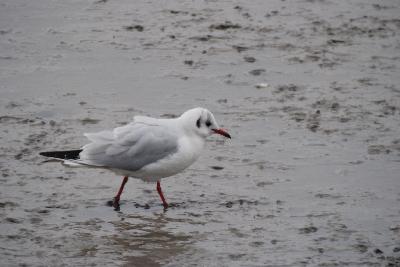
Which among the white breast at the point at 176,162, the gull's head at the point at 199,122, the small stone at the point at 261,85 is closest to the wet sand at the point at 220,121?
the small stone at the point at 261,85

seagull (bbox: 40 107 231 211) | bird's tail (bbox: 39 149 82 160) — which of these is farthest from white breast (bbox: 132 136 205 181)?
bird's tail (bbox: 39 149 82 160)

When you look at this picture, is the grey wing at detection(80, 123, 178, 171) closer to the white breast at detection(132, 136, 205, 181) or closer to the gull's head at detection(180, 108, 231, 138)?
the white breast at detection(132, 136, 205, 181)

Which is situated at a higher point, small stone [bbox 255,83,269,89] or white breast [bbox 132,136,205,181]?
small stone [bbox 255,83,269,89]

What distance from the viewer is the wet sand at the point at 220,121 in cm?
707

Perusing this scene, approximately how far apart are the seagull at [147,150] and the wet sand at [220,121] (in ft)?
1.06

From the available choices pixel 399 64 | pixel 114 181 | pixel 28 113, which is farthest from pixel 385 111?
pixel 28 113

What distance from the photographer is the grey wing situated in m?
7.73

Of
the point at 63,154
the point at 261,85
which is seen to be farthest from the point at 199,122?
the point at 261,85

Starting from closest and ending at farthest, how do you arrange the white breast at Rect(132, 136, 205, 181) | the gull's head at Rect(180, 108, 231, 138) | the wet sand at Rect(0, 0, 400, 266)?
the wet sand at Rect(0, 0, 400, 266)
the white breast at Rect(132, 136, 205, 181)
the gull's head at Rect(180, 108, 231, 138)

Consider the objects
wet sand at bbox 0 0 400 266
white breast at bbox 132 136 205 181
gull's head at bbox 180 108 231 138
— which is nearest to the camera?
wet sand at bbox 0 0 400 266

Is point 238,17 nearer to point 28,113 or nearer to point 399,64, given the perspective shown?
point 399,64

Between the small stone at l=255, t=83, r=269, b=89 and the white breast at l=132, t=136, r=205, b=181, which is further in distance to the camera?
the small stone at l=255, t=83, r=269, b=89

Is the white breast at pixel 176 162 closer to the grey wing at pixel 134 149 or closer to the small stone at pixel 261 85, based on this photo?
the grey wing at pixel 134 149

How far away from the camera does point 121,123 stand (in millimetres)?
9336
